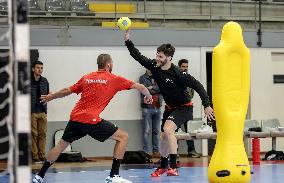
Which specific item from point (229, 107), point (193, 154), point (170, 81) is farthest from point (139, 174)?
point (193, 154)

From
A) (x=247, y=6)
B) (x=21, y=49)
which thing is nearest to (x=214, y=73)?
(x=21, y=49)

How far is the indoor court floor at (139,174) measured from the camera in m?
11.1

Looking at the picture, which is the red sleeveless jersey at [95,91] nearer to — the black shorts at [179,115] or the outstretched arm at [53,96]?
the outstretched arm at [53,96]

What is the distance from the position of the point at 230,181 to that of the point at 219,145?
57 cm

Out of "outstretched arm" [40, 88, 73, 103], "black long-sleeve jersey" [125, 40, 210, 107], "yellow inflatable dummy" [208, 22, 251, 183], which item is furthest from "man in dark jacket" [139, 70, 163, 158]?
"yellow inflatable dummy" [208, 22, 251, 183]

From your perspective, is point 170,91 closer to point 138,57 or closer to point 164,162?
point 138,57

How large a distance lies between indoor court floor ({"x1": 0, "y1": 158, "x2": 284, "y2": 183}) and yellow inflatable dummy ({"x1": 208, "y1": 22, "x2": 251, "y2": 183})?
6.22ft

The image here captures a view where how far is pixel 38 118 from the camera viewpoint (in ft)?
54.2

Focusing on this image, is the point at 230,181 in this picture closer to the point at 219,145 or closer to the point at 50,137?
the point at 219,145

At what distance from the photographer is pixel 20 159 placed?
14.4 feet

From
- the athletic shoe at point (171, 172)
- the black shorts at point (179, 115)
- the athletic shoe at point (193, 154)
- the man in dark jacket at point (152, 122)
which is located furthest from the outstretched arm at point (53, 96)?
the athletic shoe at point (193, 154)

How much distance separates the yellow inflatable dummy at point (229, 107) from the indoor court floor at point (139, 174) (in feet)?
6.22

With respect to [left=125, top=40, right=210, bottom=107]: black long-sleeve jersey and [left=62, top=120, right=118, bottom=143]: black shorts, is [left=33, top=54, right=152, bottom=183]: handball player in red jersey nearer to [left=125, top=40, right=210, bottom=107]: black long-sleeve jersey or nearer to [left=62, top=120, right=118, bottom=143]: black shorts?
[left=62, top=120, right=118, bottom=143]: black shorts

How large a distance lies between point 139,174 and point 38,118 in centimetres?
501
